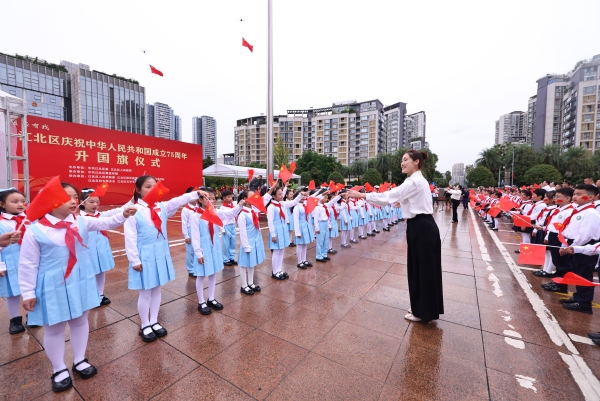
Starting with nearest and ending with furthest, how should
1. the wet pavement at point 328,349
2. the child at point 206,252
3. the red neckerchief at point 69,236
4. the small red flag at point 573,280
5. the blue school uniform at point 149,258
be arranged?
the red neckerchief at point 69,236
the wet pavement at point 328,349
the blue school uniform at point 149,258
the small red flag at point 573,280
the child at point 206,252

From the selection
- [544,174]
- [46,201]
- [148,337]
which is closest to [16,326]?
[148,337]

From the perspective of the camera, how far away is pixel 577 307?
3.64 metres

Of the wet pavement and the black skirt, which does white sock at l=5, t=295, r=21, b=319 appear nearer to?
the wet pavement

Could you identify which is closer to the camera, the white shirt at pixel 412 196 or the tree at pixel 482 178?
the white shirt at pixel 412 196

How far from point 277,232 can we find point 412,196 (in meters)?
2.45

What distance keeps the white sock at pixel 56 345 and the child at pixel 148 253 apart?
1.99ft

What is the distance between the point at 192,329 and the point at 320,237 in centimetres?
352

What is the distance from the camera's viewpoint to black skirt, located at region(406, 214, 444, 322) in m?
3.10

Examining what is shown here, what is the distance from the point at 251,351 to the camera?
8.72 ft

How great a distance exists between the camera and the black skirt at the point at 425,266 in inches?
122

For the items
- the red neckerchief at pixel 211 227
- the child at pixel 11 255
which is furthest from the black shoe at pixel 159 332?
the child at pixel 11 255

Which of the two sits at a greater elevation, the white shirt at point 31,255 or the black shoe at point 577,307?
the white shirt at point 31,255

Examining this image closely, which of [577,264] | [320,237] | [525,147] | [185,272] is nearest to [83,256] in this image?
[185,272]

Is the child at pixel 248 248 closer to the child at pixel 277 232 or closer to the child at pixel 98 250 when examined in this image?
the child at pixel 277 232
